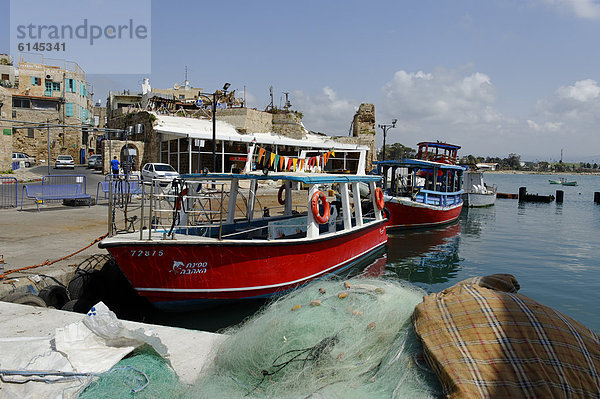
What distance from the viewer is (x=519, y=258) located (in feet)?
47.8

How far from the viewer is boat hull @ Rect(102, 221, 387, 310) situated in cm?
687

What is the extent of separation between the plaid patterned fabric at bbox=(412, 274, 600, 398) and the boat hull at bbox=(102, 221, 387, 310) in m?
4.52

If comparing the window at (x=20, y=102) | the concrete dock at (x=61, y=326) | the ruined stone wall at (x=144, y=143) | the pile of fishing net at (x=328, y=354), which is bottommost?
the concrete dock at (x=61, y=326)

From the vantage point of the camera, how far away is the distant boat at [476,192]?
108ft

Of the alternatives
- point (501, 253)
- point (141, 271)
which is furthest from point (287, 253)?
point (501, 253)

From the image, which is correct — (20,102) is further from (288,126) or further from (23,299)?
(23,299)

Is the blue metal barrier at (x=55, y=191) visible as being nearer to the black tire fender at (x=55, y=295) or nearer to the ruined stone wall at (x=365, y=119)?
the black tire fender at (x=55, y=295)

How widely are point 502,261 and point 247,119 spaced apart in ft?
66.4

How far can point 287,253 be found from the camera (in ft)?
26.2

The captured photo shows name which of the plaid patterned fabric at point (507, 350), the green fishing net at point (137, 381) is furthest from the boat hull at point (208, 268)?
the plaid patterned fabric at point (507, 350)

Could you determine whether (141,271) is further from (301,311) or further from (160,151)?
(160,151)

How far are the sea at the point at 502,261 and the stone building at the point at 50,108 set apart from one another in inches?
1208

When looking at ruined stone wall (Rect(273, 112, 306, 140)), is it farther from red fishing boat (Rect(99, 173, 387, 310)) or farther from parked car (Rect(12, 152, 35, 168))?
red fishing boat (Rect(99, 173, 387, 310))

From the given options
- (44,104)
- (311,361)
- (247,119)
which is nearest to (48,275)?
(311,361)
